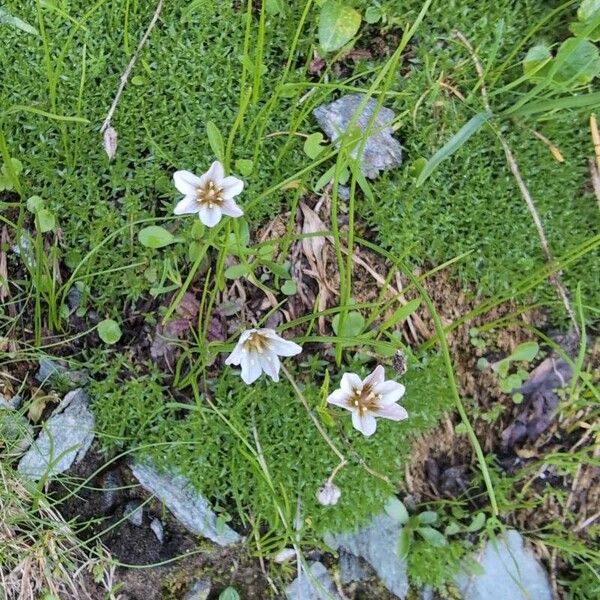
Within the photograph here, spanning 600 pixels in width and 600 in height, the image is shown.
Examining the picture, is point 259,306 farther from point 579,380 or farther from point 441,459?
point 579,380

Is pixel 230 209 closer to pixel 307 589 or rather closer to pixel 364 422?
pixel 364 422

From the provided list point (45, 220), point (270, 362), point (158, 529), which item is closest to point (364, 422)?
point (270, 362)

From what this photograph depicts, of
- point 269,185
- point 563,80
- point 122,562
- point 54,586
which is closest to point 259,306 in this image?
point 269,185

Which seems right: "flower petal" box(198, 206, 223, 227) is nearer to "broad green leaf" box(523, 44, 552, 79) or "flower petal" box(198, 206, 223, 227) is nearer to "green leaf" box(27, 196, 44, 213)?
"green leaf" box(27, 196, 44, 213)

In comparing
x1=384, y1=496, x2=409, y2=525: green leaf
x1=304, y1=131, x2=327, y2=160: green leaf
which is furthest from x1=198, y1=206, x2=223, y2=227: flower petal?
x1=384, y1=496, x2=409, y2=525: green leaf

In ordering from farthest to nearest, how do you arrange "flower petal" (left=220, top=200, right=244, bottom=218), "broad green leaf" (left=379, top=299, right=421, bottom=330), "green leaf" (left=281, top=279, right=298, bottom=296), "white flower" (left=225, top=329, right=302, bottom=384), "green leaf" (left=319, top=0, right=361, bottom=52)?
"green leaf" (left=281, top=279, right=298, bottom=296) < "green leaf" (left=319, top=0, right=361, bottom=52) < "broad green leaf" (left=379, top=299, right=421, bottom=330) < "white flower" (left=225, top=329, right=302, bottom=384) < "flower petal" (left=220, top=200, right=244, bottom=218)

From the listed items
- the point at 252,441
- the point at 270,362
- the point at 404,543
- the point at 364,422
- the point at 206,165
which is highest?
the point at 206,165

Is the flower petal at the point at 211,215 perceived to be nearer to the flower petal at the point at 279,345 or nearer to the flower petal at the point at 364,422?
the flower petal at the point at 279,345

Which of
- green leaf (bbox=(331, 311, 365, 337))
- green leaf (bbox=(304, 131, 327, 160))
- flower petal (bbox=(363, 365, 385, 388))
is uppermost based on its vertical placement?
green leaf (bbox=(304, 131, 327, 160))
